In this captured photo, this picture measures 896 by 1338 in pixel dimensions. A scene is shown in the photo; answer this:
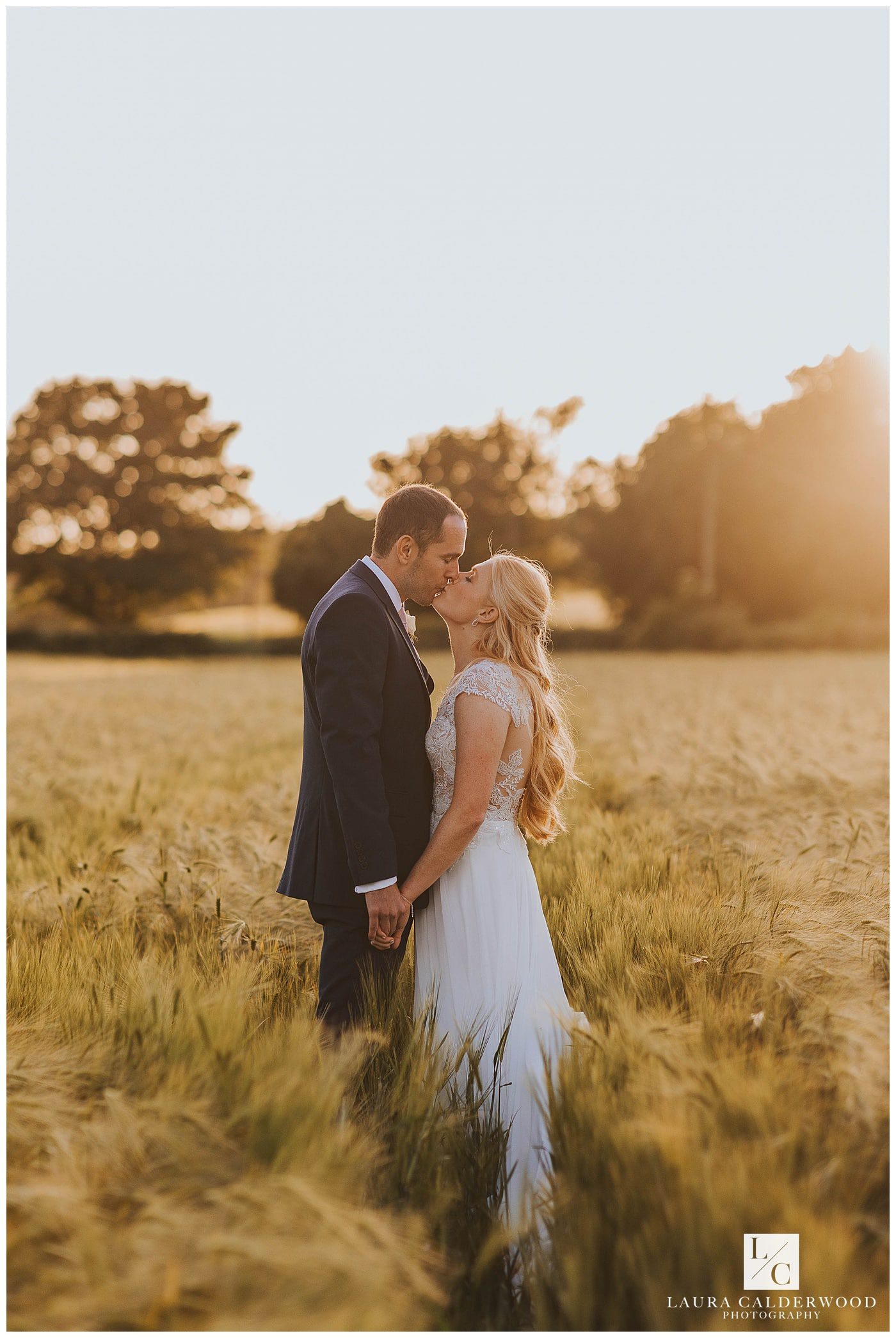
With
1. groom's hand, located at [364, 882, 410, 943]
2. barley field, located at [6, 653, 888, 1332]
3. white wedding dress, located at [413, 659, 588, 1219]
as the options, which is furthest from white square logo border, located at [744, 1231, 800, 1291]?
groom's hand, located at [364, 882, 410, 943]

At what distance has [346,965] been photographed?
3139 mm

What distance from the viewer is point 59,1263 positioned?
165 centimetres

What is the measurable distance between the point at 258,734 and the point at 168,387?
4247 centimetres

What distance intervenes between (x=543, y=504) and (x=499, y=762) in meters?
45.9

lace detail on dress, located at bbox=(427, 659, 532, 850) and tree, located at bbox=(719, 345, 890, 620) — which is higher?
tree, located at bbox=(719, 345, 890, 620)

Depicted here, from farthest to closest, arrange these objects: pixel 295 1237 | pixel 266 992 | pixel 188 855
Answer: pixel 188 855 → pixel 266 992 → pixel 295 1237

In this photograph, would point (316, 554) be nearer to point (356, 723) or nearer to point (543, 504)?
point (543, 504)

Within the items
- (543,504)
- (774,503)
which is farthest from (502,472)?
(774,503)

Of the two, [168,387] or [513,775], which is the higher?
[168,387]

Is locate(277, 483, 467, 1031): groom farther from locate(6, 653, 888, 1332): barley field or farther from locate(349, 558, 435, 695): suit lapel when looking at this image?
locate(6, 653, 888, 1332): barley field

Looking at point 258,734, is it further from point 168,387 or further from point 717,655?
point 168,387

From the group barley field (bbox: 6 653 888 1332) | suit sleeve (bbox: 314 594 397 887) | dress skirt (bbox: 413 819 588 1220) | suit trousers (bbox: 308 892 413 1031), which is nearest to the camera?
barley field (bbox: 6 653 888 1332)

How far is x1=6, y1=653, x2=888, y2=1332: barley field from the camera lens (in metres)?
1.64

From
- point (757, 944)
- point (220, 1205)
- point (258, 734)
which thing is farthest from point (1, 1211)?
point (258, 734)
